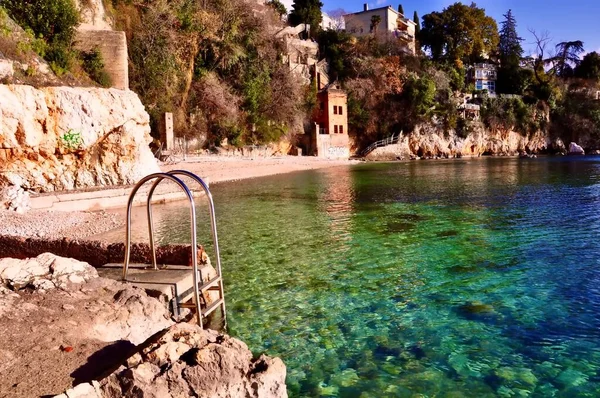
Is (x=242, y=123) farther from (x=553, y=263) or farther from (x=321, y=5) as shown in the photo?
(x=553, y=263)

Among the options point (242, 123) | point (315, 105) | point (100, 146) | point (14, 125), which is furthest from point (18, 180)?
point (315, 105)

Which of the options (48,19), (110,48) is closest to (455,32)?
(110,48)

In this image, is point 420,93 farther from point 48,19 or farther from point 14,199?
point 14,199

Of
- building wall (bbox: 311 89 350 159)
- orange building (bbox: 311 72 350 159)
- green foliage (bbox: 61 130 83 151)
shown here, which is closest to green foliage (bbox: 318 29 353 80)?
orange building (bbox: 311 72 350 159)

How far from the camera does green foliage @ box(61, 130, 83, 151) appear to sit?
1850 centimetres

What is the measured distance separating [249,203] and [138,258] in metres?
12.6

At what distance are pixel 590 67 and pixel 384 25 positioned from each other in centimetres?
3999

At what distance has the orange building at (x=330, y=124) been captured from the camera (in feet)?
173

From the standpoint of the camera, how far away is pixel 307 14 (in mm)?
62688

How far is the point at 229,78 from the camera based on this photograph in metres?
43.7

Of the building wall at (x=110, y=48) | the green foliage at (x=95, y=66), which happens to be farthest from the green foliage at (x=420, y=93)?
the green foliage at (x=95, y=66)

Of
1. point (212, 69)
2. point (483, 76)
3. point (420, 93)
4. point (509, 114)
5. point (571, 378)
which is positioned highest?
point (483, 76)

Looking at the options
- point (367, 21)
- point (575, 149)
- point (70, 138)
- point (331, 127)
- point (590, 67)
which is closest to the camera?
point (70, 138)

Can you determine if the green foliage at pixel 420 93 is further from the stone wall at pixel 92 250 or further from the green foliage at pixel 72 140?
the stone wall at pixel 92 250
